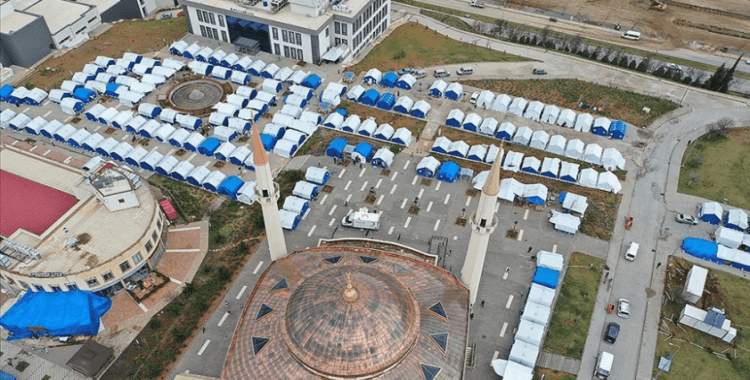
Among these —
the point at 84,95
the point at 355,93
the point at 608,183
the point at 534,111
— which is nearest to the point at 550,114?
the point at 534,111

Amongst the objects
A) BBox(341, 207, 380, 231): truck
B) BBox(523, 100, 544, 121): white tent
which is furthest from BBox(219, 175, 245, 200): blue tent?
BBox(523, 100, 544, 121): white tent

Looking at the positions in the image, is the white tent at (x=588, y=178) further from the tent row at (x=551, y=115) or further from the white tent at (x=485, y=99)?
the white tent at (x=485, y=99)

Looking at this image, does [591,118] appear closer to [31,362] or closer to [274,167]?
[274,167]

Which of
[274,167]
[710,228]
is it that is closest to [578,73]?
[710,228]

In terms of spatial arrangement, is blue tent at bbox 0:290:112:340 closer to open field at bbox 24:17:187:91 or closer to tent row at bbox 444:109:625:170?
open field at bbox 24:17:187:91

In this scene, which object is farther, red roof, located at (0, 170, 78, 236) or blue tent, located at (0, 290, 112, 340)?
red roof, located at (0, 170, 78, 236)

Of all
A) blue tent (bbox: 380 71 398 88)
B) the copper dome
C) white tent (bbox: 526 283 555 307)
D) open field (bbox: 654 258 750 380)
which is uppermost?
the copper dome

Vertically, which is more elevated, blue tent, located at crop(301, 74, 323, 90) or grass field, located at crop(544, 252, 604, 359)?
blue tent, located at crop(301, 74, 323, 90)

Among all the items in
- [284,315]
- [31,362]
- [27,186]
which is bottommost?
[31,362]
